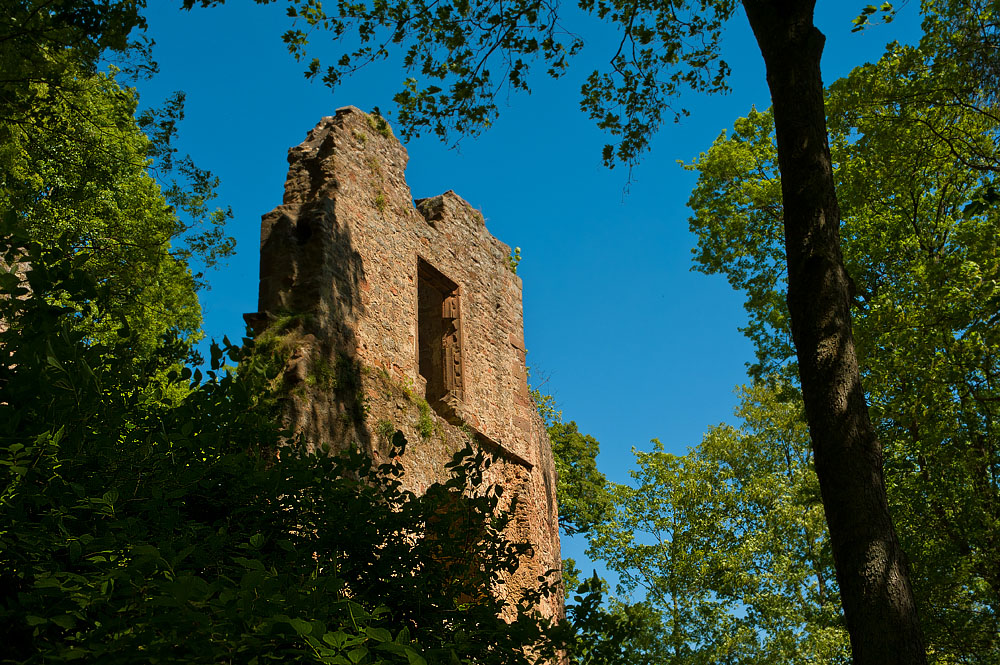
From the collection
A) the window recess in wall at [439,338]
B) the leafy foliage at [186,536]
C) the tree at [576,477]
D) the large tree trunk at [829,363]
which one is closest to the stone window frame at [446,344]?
the window recess in wall at [439,338]

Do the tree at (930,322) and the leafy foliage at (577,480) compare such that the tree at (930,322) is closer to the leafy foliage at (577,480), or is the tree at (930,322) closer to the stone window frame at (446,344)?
the stone window frame at (446,344)

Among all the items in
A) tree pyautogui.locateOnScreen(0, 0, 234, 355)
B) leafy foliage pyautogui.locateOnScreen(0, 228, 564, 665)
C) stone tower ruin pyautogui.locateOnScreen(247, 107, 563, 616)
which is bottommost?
leafy foliage pyautogui.locateOnScreen(0, 228, 564, 665)

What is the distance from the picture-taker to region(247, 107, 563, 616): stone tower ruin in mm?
8281

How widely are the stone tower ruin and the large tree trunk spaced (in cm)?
382

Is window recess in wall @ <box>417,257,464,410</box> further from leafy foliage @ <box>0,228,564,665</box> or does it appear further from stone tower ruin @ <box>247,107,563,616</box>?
leafy foliage @ <box>0,228,564,665</box>

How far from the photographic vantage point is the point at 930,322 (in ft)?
37.6

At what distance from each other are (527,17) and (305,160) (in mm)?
3282

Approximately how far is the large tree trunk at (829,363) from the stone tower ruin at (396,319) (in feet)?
12.5

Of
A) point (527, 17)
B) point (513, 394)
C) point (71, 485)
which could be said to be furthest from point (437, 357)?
point (71, 485)

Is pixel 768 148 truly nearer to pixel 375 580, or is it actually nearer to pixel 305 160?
pixel 305 160

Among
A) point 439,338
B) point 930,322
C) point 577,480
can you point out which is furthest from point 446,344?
point 577,480

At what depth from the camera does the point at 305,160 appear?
9.64 meters

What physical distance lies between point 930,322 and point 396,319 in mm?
7206

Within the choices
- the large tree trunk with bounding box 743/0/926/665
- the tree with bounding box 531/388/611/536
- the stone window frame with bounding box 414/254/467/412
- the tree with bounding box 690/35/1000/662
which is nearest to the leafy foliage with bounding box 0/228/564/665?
the large tree trunk with bounding box 743/0/926/665
